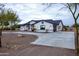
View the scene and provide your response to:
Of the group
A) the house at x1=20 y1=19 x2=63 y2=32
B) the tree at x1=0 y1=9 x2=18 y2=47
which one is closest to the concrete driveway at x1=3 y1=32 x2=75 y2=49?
the house at x1=20 y1=19 x2=63 y2=32

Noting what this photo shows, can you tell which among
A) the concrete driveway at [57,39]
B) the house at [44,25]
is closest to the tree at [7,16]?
the house at [44,25]

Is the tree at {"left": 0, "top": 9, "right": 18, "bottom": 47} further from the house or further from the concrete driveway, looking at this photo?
the concrete driveway

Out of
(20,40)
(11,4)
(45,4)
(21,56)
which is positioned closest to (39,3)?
(45,4)

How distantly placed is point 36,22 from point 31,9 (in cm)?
13

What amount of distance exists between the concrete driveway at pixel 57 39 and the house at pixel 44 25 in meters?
0.05

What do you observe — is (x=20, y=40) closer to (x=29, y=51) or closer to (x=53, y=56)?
(x=29, y=51)

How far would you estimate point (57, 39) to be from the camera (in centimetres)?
206

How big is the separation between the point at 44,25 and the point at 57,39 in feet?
0.58

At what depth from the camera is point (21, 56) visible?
2.06 meters

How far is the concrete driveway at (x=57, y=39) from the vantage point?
204 cm

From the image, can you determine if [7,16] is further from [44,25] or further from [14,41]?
[44,25]

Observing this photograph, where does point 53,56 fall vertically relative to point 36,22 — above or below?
below

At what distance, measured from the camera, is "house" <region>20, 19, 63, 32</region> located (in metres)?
2.05

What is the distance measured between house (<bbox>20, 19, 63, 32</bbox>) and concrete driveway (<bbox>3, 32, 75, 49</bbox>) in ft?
0.15
